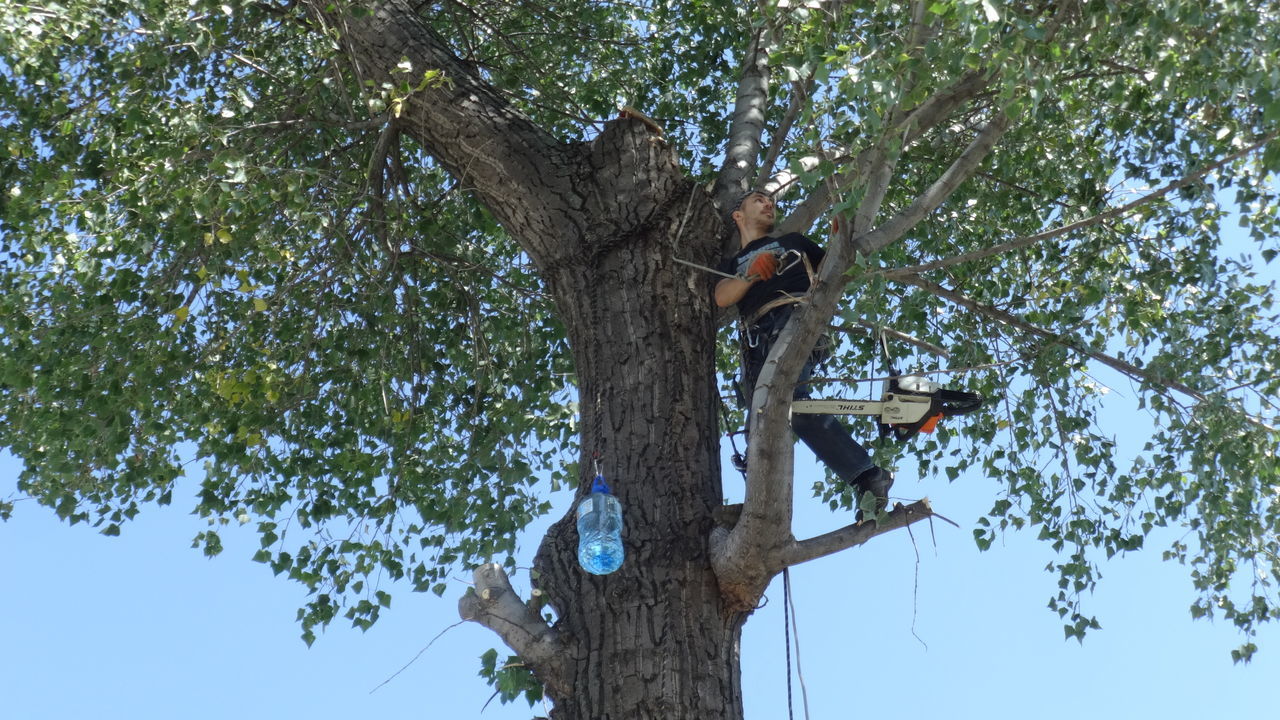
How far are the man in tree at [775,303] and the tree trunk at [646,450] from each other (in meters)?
0.16

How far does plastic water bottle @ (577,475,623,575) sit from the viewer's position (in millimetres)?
4359

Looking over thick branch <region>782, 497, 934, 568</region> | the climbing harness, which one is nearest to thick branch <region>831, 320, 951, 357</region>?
the climbing harness

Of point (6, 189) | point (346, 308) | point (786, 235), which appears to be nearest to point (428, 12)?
point (346, 308)

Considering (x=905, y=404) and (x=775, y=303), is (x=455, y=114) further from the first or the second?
(x=905, y=404)

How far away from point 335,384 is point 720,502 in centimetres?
353

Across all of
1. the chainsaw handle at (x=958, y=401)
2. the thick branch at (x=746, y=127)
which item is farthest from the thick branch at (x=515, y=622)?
the thick branch at (x=746, y=127)

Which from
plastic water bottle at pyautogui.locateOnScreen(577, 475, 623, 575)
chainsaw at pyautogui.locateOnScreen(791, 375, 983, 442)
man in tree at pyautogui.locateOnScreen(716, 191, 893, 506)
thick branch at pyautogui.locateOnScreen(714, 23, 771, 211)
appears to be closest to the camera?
plastic water bottle at pyautogui.locateOnScreen(577, 475, 623, 575)

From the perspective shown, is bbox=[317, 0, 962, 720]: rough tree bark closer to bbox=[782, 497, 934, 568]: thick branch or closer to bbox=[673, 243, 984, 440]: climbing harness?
bbox=[782, 497, 934, 568]: thick branch

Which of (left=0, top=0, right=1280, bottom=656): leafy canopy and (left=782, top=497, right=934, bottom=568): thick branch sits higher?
(left=0, top=0, right=1280, bottom=656): leafy canopy

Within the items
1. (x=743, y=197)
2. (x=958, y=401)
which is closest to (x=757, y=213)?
(x=743, y=197)

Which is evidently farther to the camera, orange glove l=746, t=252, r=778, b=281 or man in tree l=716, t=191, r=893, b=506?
orange glove l=746, t=252, r=778, b=281

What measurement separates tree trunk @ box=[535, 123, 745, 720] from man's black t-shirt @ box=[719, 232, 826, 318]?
17 centimetres

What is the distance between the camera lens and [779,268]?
5078 millimetres

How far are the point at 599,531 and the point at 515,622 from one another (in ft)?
1.43
